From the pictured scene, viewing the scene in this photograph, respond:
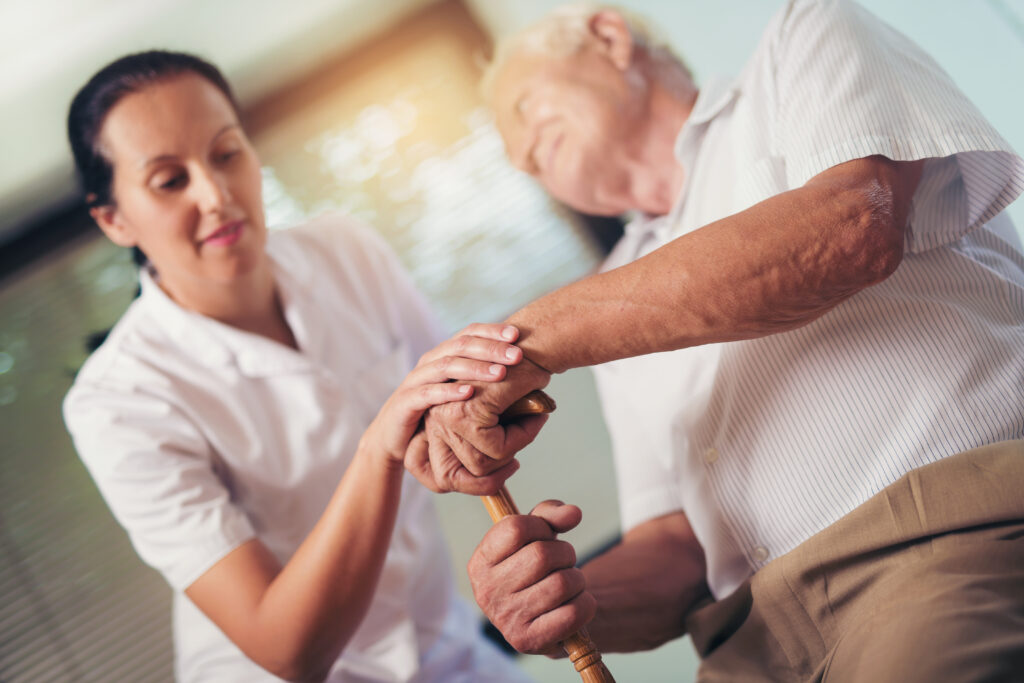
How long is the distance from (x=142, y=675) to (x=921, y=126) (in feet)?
6.20

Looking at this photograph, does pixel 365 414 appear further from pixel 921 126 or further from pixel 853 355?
pixel 921 126

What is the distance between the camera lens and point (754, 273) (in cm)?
83

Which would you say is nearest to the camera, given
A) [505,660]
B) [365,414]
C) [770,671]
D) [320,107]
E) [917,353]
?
[917,353]

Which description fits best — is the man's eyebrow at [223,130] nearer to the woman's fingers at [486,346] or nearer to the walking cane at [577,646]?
the woman's fingers at [486,346]

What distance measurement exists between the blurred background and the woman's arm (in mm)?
802

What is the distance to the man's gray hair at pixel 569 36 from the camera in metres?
1.39

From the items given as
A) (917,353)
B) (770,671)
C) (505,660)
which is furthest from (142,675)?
(917,353)

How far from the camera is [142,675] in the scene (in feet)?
5.69

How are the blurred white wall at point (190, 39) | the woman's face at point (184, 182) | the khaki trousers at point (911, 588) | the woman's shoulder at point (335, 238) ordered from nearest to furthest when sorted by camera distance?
the khaki trousers at point (911, 588), the woman's face at point (184, 182), the woman's shoulder at point (335, 238), the blurred white wall at point (190, 39)

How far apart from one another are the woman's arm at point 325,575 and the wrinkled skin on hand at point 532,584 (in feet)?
0.29

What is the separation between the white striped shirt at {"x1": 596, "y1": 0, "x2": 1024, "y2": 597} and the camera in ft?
3.07

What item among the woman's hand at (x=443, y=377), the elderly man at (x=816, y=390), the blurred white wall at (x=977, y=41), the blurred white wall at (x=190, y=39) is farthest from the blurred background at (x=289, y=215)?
the woman's hand at (x=443, y=377)

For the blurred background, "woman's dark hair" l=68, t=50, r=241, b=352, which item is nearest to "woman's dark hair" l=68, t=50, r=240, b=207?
"woman's dark hair" l=68, t=50, r=241, b=352

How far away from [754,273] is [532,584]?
0.46m
